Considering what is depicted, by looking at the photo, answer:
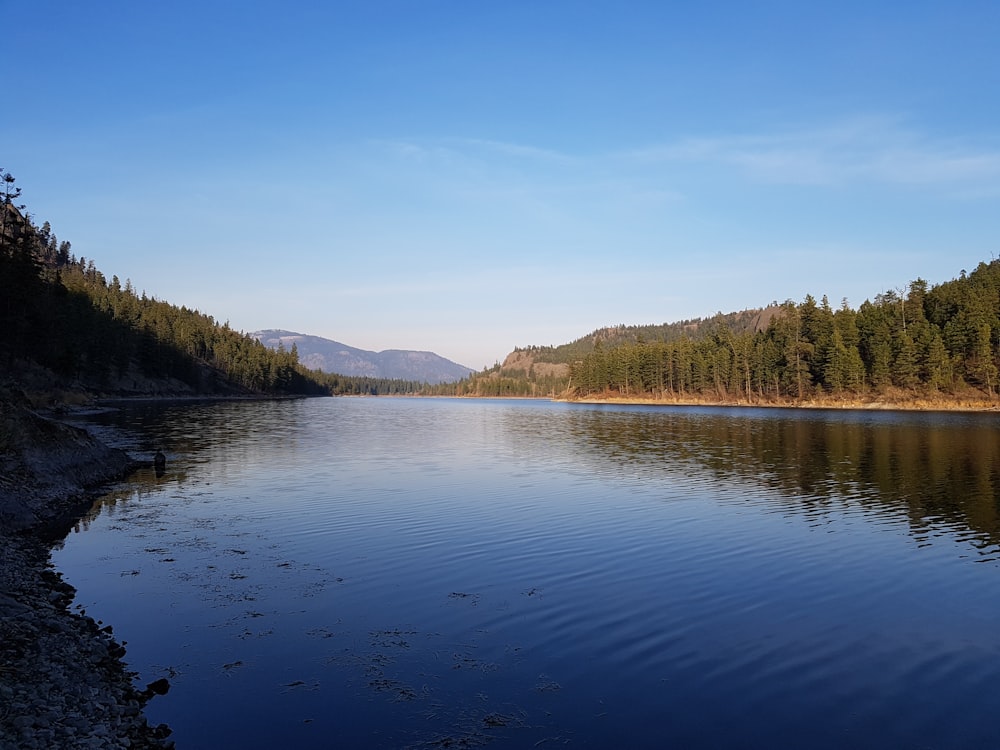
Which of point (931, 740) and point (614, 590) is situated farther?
point (614, 590)

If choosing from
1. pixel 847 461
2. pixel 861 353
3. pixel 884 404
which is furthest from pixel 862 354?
pixel 847 461

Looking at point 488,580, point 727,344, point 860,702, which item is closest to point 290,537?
point 488,580

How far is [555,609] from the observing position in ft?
48.7

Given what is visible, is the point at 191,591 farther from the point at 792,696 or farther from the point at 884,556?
the point at 884,556

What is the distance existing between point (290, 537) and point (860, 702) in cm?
1776

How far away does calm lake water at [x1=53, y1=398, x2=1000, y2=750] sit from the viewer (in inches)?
389

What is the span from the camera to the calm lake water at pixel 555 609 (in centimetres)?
988

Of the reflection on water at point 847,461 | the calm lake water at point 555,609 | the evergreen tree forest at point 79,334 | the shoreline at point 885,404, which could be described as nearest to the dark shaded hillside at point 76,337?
the evergreen tree forest at point 79,334

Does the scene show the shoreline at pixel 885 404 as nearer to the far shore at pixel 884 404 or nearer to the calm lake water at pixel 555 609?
the far shore at pixel 884 404

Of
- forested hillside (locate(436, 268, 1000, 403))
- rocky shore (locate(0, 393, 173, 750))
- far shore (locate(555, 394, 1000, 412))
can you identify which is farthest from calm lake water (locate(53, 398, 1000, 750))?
forested hillside (locate(436, 268, 1000, 403))

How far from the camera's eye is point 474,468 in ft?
137

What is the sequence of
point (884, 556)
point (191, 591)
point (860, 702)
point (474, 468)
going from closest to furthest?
point (860, 702) < point (191, 591) < point (884, 556) < point (474, 468)

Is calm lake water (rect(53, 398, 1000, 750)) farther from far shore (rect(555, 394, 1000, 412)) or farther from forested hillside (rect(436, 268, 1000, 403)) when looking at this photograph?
forested hillside (rect(436, 268, 1000, 403))

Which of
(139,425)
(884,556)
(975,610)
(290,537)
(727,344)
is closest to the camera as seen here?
(975,610)
